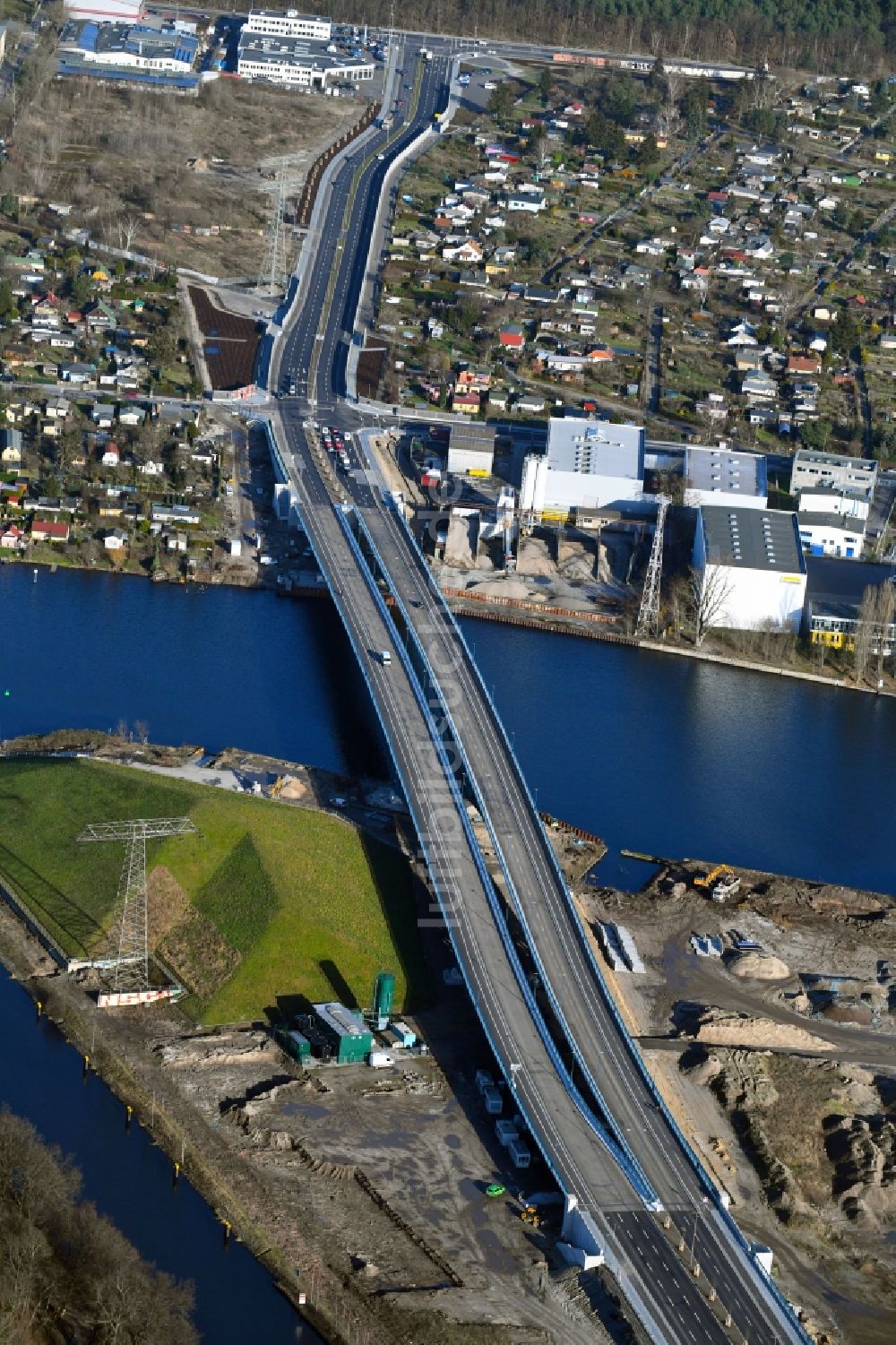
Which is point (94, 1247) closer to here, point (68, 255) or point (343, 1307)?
point (343, 1307)

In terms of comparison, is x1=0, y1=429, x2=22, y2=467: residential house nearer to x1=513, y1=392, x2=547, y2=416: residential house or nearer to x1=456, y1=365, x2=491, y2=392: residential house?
x1=456, y1=365, x2=491, y2=392: residential house

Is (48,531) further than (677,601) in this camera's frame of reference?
No

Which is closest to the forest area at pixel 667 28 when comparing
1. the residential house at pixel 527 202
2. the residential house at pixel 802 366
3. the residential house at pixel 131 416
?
the residential house at pixel 527 202

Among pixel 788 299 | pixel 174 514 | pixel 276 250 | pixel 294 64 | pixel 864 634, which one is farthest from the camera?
pixel 294 64

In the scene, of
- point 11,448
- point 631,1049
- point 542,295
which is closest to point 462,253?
point 542,295

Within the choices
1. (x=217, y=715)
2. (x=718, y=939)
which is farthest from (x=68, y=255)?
(x=718, y=939)

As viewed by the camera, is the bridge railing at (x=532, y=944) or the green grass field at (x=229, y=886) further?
the green grass field at (x=229, y=886)

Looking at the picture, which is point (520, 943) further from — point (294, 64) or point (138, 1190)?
point (294, 64)

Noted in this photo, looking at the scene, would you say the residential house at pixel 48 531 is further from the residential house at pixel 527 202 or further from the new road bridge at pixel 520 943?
the residential house at pixel 527 202

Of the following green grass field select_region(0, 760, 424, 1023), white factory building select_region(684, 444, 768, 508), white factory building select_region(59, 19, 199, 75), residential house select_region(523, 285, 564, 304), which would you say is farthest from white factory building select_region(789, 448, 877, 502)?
white factory building select_region(59, 19, 199, 75)
